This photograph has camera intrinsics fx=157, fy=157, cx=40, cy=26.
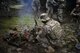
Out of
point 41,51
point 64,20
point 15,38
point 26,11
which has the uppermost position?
point 26,11

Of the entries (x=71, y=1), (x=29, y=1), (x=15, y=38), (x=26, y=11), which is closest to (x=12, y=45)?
(x=15, y=38)

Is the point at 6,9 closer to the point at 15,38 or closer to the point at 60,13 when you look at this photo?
the point at 15,38

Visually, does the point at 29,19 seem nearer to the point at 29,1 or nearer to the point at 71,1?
the point at 29,1

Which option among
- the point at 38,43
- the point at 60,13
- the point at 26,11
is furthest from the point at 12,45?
the point at 60,13

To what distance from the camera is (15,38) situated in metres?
2.36

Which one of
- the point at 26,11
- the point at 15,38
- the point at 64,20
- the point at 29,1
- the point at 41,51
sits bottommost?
the point at 41,51

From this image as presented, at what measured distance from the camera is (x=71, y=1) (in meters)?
2.31

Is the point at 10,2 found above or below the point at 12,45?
above

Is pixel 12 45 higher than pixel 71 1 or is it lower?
lower

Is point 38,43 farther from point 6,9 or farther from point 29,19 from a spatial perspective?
point 6,9

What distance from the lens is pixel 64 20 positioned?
2311 mm

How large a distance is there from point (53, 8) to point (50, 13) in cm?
9

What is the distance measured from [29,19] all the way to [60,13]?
467 millimetres

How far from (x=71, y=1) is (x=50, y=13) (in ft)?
1.17
